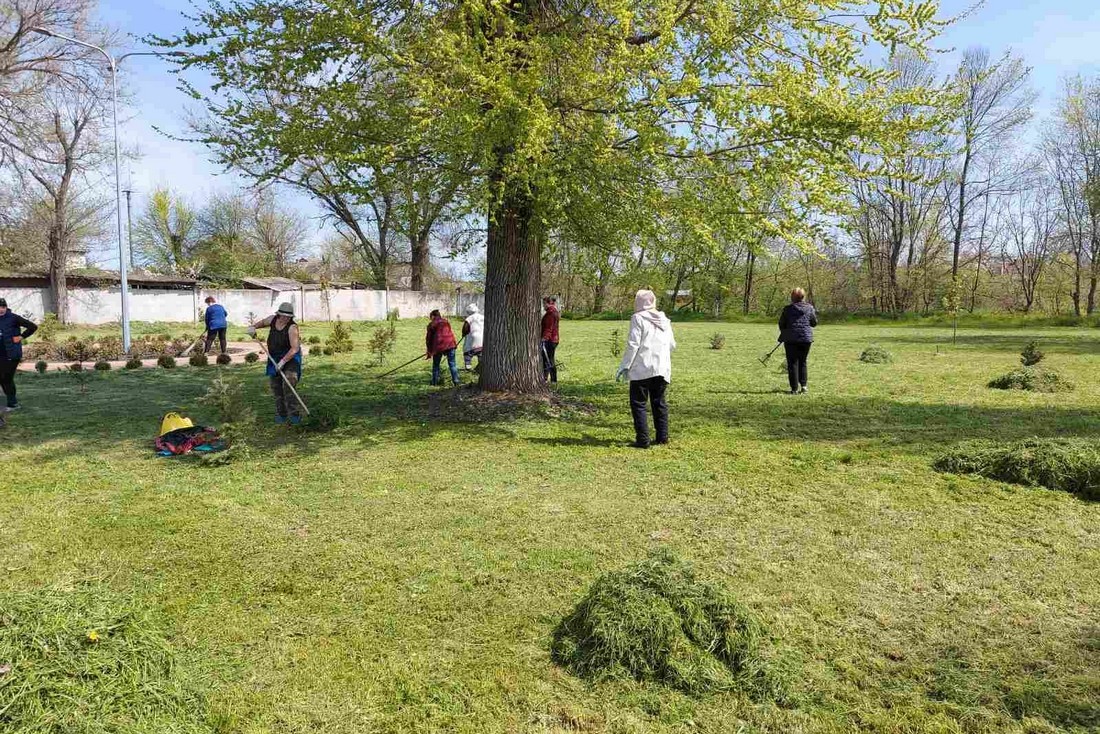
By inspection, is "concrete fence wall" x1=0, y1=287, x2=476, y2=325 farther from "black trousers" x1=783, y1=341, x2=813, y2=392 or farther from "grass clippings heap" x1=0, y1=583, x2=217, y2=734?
"grass clippings heap" x1=0, y1=583, x2=217, y2=734

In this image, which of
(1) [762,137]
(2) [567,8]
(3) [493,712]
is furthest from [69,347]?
(3) [493,712]

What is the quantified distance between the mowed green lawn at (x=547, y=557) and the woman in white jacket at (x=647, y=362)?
1.37 ft

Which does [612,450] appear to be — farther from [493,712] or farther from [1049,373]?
[1049,373]

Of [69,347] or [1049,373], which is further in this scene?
[69,347]

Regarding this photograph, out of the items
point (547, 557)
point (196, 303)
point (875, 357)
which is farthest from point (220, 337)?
point (196, 303)

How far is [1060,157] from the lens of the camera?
41.1m

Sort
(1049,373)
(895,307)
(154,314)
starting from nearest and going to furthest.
Result: (1049,373) < (154,314) < (895,307)

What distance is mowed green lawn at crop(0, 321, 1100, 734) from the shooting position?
302 cm

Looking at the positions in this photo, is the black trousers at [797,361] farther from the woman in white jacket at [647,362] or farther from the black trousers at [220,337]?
the black trousers at [220,337]

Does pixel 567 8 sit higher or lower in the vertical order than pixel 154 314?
higher

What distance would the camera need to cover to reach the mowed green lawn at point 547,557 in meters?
3.02

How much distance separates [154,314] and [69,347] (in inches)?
677

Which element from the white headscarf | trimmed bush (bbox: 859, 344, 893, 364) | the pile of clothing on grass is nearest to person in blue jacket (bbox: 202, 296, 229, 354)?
the pile of clothing on grass

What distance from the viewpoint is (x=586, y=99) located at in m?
7.46
